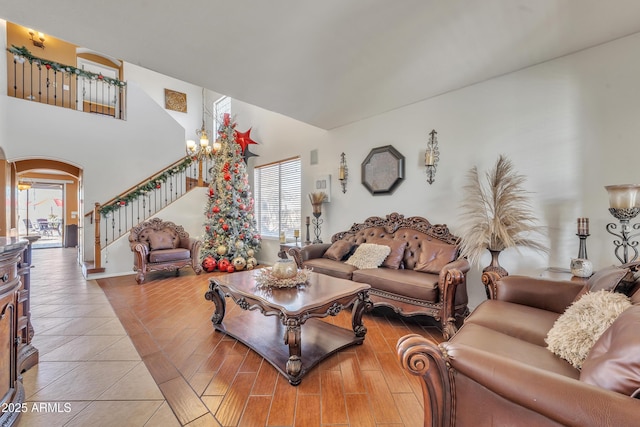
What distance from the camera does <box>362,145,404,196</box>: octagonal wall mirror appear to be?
3852mm

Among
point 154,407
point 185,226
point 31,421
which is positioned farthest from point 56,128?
point 154,407

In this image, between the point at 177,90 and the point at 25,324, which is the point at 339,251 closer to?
the point at 25,324

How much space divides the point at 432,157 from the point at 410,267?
1447 millimetres

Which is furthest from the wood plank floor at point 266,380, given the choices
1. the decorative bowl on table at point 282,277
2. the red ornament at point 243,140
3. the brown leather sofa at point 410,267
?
the red ornament at point 243,140

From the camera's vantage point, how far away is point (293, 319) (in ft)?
6.12

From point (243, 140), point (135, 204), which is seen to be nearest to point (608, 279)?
point (243, 140)

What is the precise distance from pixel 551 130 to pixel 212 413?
381cm

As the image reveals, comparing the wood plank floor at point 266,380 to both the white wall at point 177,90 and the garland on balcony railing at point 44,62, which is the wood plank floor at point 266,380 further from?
the white wall at point 177,90

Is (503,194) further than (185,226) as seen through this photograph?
No

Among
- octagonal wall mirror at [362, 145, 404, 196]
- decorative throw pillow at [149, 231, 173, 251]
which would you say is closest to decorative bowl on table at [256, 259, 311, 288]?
octagonal wall mirror at [362, 145, 404, 196]

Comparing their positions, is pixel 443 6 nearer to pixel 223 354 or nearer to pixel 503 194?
pixel 503 194

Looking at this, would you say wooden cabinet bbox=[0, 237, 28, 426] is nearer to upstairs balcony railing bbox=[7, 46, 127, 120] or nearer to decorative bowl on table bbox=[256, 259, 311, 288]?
decorative bowl on table bbox=[256, 259, 311, 288]

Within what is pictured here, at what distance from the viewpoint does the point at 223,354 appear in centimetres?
228

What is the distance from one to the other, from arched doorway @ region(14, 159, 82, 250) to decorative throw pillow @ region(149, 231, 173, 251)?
2.80m
